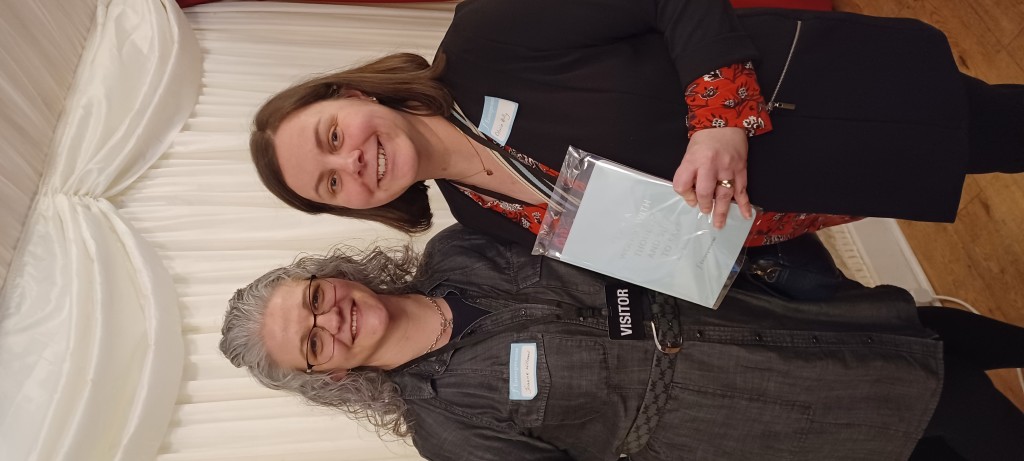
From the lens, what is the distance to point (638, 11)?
1061 millimetres

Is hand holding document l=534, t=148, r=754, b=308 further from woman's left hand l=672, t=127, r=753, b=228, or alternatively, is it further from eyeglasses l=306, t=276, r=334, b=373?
A: eyeglasses l=306, t=276, r=334, b=373

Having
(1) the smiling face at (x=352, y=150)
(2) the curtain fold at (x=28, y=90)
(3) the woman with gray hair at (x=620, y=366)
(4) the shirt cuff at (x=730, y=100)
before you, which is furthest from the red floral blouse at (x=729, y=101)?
(2) the curtain fold at (x=28, y=90)

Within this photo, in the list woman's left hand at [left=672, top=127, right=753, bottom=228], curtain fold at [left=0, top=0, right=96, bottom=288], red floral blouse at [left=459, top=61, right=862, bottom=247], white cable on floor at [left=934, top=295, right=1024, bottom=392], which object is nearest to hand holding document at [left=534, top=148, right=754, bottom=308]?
woman's left hand at [left=672, top=127, right=753, bottom=228]

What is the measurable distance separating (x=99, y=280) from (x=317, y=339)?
966 mm

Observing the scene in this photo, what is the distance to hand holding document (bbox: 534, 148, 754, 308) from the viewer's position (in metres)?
1.08

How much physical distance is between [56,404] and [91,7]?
1.49 metres

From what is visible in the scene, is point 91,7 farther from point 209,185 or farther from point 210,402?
point 210,402

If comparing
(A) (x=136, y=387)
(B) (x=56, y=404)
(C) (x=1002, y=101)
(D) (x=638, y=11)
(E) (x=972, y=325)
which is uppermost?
(D) (x=638, y=11)

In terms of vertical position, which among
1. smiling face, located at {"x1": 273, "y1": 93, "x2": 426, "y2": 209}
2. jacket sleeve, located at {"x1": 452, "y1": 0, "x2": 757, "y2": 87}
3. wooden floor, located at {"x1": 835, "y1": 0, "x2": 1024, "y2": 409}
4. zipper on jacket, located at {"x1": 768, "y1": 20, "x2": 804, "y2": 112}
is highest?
jacket sleeve, located at {"x1": 452, "y1": 0, "x2": 757, "y2": 87}

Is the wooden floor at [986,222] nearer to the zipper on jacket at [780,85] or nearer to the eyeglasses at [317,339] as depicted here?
the zipper on jacket at [780,85]

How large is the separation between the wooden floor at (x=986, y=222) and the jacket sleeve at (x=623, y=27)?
1.59 metres

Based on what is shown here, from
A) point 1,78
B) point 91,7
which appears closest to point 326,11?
point 91,7

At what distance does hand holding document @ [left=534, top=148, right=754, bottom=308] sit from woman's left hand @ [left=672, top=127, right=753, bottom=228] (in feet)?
0.09

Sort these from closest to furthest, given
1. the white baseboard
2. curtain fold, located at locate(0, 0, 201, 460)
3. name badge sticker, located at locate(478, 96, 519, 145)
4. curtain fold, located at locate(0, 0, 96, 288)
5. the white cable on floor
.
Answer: name badge sticker, located at locate(478, 96, 519, 145)
curtain fold, located at locate(0, 0, 201, 460)
curtain fold, located at locate(0, 0, 96, 288)
the white cable on floor
the white baseboard
